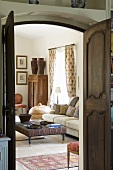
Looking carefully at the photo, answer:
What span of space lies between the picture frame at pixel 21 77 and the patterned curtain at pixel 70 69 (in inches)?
128

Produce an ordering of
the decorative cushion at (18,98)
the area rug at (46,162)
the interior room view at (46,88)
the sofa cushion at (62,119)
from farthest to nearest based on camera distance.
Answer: the decorative cushion at (18,98) → the sofa cushion at (62,119) → the interior room view at (46,88) → the area rug at (46,162)

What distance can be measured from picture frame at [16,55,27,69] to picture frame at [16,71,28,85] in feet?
0.78

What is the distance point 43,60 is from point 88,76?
25.3 ft

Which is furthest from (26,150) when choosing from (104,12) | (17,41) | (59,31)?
(17,41)

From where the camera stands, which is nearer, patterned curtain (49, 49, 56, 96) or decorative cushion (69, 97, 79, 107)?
decorative cushion (69, 97, 79, 107)

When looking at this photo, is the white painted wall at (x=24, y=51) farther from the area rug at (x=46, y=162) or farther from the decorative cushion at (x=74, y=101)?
the area rug at (x=46, y=162)

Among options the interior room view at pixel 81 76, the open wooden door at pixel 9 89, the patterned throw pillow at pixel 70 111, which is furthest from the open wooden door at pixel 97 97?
the patterned throw pillow at pixel 70 111

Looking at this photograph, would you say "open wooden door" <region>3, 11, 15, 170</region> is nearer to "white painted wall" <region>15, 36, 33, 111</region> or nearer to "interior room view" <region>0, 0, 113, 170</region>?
"interior room view" <region>0, 0, 113, 170</region>

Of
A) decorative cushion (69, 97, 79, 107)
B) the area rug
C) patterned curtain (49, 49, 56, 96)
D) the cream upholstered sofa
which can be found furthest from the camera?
patterned curtain (49, 49, 56, 96)

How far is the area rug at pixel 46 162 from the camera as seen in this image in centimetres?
609

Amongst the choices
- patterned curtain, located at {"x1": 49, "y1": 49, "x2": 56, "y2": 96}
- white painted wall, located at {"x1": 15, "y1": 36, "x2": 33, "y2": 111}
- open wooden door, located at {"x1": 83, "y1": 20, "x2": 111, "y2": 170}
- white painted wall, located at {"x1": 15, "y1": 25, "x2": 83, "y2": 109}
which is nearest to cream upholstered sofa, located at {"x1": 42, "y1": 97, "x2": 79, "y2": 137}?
patterned curtain, located at {"x1": 49, "y1": 49, "x2": 56, "y2": 96}

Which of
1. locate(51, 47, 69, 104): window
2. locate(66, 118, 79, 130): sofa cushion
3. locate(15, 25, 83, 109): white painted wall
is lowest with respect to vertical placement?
locate(66, 118, 79, 130): sofa cushion

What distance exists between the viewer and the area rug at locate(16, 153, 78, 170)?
6.09m

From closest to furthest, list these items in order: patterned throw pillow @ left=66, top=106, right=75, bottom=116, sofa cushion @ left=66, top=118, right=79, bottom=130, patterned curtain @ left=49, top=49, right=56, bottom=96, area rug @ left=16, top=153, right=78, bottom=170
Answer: area rug @ left=16, top=153, right=78, bottom=170
sofa cushion @ left=66, top=118, right=79, bottom=130
patterned throw pillow @ left=66, top=106, right=75, bottom=116
patterned curtain @ left=49, top=49, right=56, bottom=96
